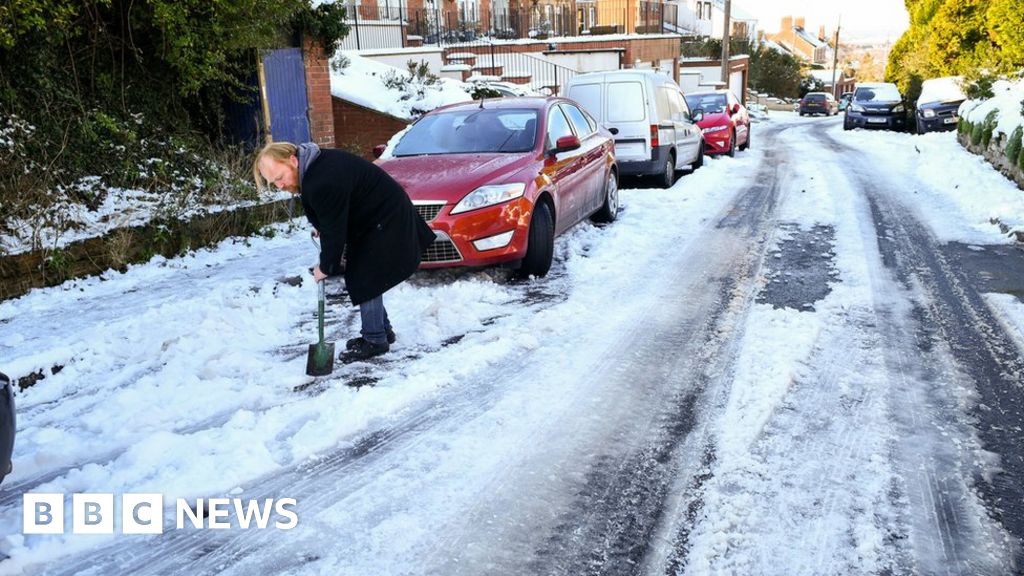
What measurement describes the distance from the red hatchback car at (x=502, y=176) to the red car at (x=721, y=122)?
8966 mm

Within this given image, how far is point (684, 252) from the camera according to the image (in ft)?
26.6

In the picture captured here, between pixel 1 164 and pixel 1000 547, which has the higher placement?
pixel 1 164

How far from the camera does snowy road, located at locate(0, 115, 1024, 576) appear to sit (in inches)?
124

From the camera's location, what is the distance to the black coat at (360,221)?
4535mm

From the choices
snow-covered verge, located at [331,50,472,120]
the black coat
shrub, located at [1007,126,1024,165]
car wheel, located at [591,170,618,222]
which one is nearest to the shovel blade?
the black coat

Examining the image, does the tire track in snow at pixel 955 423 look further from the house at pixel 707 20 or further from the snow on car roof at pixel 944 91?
the house at pixel 707 20

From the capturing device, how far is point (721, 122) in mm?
17406

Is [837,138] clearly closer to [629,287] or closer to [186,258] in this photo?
[629,287]

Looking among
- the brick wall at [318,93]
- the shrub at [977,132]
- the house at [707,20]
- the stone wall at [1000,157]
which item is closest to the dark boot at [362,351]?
the brick wall at [318,93]

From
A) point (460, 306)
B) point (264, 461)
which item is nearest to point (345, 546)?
point (264, 461)

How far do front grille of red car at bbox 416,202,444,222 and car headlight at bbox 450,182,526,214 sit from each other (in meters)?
0.13

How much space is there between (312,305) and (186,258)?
2.23m

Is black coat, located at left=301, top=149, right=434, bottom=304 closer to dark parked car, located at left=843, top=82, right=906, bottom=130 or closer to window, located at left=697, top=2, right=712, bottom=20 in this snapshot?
dark parked car, located at left=843, top=82, right=906, bottom=130

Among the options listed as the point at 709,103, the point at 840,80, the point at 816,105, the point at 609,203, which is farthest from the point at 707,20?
the point at 609,203
